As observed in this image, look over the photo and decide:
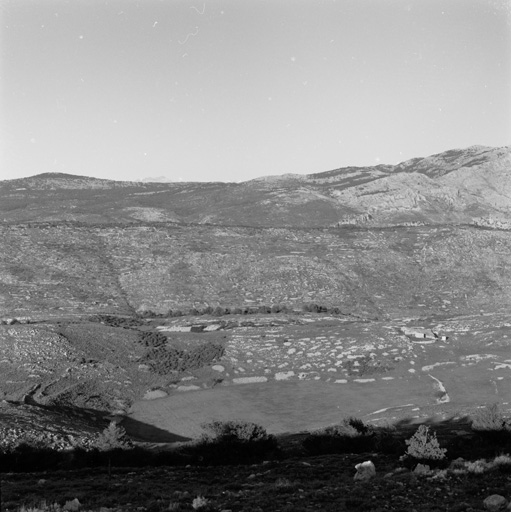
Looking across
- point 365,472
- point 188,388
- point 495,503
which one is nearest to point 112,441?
point 365,472

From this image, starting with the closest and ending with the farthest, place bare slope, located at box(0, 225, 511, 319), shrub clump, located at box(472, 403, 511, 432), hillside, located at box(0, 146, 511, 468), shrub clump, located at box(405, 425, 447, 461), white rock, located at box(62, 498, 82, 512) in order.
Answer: white rock, located at box(62, 498, 82, 512), shrub clump, located at box(405, 425, 447, 461), shrub clump, located at box(472, 403, 511, 432), hillside, located at box(0, 146, 511, 468), bare slope, located at box(0, 225, 511, 319)

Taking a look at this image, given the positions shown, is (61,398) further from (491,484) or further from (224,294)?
(224,294)

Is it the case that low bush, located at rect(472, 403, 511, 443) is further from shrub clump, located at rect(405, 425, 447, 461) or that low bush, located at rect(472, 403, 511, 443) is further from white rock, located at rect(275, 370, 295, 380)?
white rock, located at rect(275, 370, 295, 380)

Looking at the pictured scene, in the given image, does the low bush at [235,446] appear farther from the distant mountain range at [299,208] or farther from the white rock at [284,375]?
the distant mountain range at [299,208]

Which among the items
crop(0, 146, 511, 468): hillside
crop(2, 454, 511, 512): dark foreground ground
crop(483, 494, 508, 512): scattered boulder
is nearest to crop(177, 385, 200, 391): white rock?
crop(0, 146, 511, 468): hillside

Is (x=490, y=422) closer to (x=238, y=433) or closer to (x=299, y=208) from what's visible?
(x=238, y=433)
